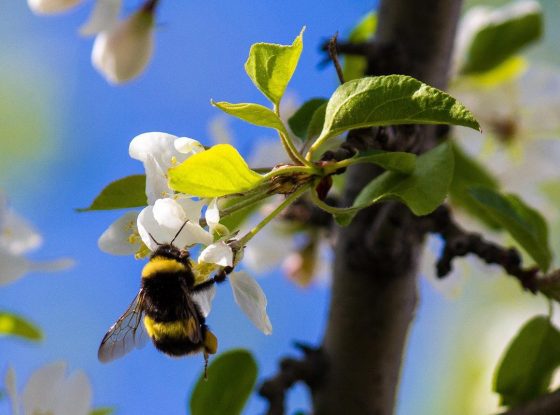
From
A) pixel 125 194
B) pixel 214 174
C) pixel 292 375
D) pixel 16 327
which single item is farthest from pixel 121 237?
pixel 16 327

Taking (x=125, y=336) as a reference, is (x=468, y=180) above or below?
above

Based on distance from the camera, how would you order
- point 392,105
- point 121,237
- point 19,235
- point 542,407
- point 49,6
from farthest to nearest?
point 19,235, point 49,6, point 542,407, point 121,237, point 392,105

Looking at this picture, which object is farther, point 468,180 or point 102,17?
point 468,180

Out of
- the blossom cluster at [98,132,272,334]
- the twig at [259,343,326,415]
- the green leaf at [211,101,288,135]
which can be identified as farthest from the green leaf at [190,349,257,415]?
the green leaf at [211,101,288,135]

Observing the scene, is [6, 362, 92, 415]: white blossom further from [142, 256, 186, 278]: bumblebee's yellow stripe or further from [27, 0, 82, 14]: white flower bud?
[27, 0, 82, 14]: white flower bud

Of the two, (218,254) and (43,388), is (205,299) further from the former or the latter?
(43,388)

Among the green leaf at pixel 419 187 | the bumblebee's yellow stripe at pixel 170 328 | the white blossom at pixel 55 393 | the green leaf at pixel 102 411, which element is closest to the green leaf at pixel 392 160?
the green leaf at pixel 419 187

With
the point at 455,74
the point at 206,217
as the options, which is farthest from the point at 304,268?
the point at 206,217
